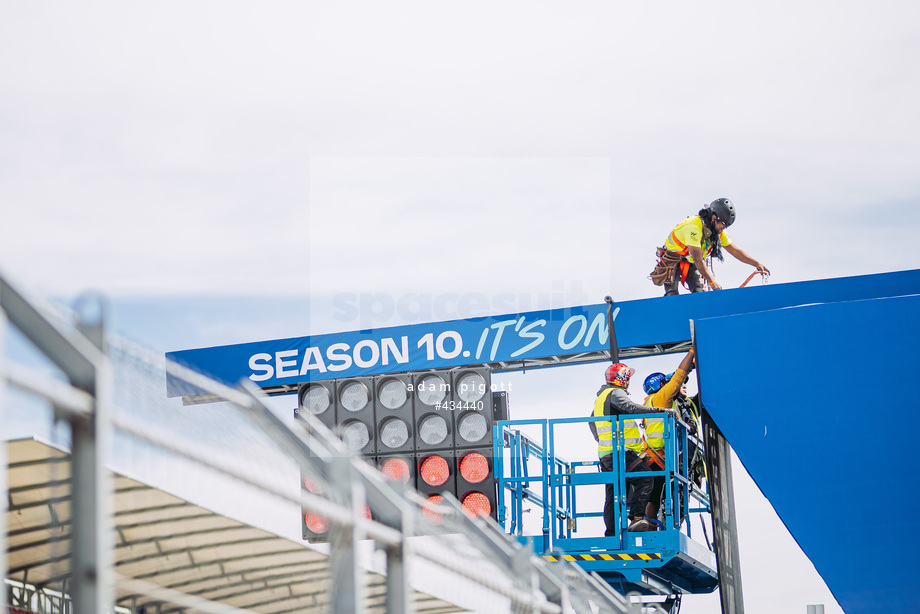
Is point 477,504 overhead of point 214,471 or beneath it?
overhead

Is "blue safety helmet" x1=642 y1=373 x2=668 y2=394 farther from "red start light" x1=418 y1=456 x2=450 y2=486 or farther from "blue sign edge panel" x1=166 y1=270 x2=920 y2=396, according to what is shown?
"red start light" x1=418 y1=456 x2=450 y2=486

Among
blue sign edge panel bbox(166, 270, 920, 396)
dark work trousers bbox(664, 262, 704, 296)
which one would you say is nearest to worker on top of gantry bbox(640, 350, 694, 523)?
blue sign edge panel bbox(166, 270, 920, 396)

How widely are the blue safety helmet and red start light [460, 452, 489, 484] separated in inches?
72.5

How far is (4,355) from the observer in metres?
2.65

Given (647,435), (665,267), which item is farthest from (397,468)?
(665,267)

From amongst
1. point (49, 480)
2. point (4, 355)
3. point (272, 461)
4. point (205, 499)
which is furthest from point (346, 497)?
point (4, 355)

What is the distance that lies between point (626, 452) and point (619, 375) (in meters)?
0.75

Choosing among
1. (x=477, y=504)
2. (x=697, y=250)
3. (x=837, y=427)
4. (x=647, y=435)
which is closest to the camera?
(x=837, y=427)

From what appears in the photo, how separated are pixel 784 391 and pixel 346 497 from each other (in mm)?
7786

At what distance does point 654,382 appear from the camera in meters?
12.1

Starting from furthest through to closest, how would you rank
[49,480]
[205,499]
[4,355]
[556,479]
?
[556,479], [205,499], [49,480], [4,355]

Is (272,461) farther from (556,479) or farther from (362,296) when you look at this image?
(362,296)

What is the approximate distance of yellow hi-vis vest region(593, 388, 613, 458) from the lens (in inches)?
453

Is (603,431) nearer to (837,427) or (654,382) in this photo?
(654,382)
